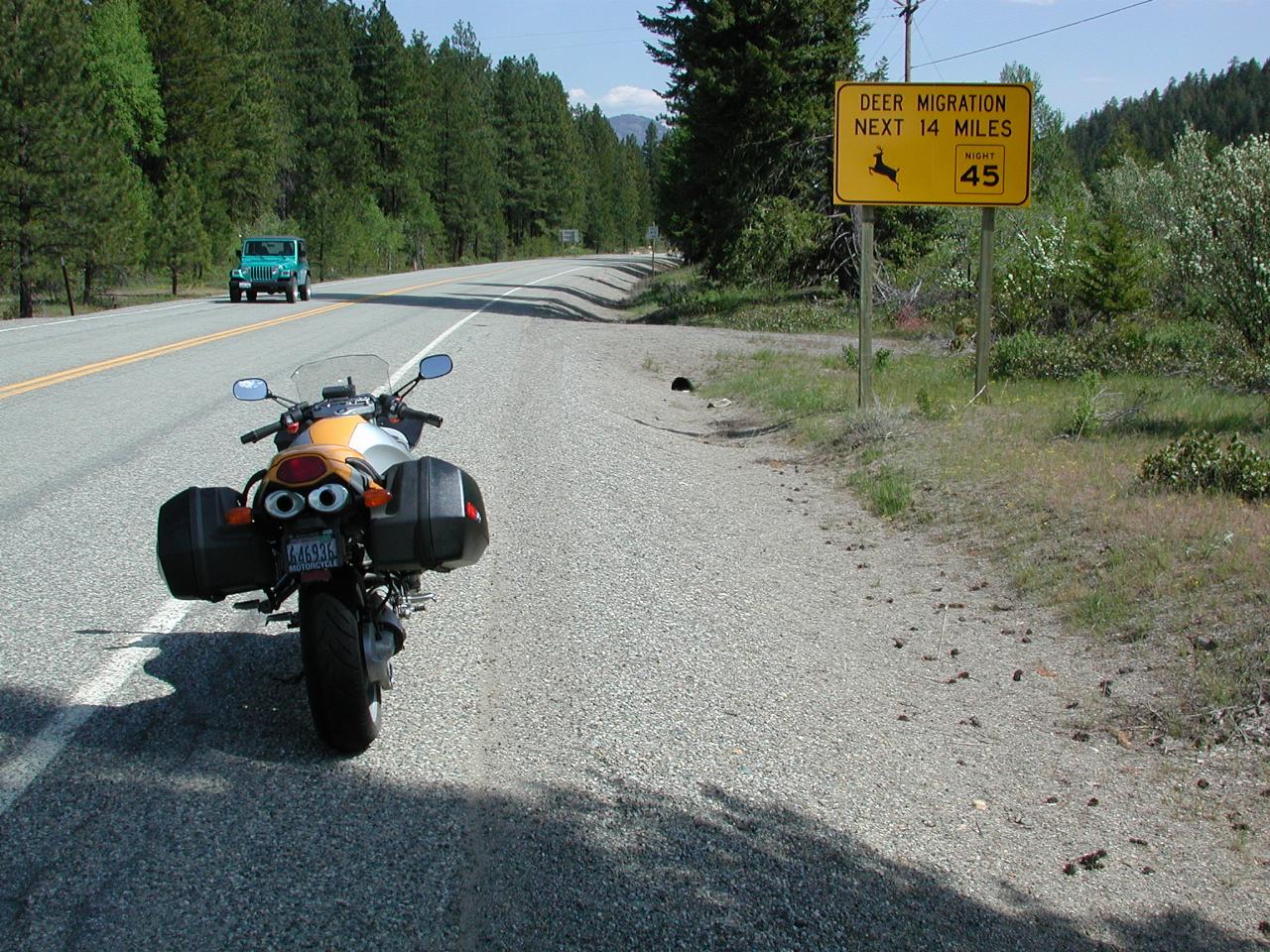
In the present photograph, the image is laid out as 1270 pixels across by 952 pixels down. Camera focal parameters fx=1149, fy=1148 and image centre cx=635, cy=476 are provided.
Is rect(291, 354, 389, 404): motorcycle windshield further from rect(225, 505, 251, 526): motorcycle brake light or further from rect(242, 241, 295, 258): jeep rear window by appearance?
rect(242, 241, 295, 258): jeep rear window

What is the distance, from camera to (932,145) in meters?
12.6

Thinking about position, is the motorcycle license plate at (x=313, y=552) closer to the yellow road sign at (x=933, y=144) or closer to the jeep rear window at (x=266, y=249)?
the yellow road sign at (x=933, y=144)

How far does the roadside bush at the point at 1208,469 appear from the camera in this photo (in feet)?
25.9

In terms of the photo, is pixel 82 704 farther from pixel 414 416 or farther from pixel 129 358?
pixel 129 358

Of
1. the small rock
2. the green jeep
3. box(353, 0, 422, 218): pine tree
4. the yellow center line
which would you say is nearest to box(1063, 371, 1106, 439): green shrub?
the small rock

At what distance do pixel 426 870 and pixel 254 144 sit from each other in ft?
198

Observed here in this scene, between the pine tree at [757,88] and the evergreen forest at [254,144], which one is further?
the evergreen forest at [254,144]

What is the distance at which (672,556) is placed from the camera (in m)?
7.40

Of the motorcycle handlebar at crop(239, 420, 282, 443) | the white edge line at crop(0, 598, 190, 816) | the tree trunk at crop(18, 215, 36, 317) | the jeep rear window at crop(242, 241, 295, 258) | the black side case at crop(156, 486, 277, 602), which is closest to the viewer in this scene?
the white edge line at crop(0, 598, 190, 816)

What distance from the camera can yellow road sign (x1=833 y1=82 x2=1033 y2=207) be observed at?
1246 centimetres

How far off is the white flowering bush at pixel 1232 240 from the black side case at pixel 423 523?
1161 cm

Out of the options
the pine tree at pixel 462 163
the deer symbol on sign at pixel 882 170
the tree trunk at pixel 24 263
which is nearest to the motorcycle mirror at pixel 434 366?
the deer symbol on sign at pixel 882 170

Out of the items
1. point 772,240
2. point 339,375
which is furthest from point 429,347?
point 339,375

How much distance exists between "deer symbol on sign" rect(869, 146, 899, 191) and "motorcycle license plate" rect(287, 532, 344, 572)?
9867 millimetres
